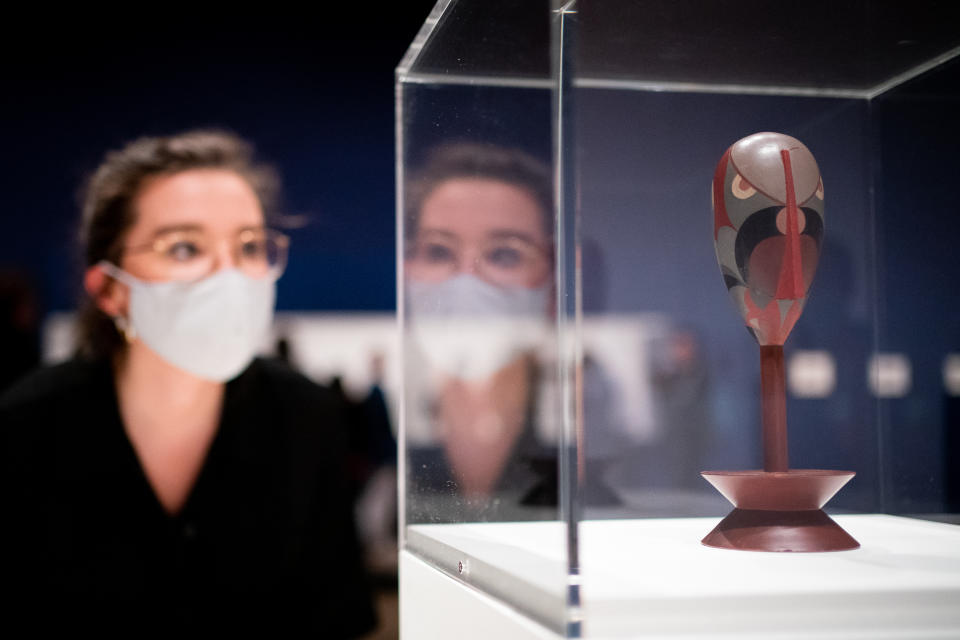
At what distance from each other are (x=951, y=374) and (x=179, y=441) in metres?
2.29

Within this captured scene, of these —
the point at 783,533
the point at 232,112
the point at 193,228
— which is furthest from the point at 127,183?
the point at 783,533

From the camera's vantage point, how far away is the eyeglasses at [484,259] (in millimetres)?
790

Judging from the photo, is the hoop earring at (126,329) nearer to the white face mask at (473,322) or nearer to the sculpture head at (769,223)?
the white face mask at (473,322)

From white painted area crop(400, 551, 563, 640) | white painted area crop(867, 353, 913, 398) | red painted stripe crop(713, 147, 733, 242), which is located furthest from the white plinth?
red painted stripe crop(713, 147, 733, 242)

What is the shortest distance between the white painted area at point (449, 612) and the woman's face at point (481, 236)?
0.27 metres

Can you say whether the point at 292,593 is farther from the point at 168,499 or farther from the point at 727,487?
the point at 727,487

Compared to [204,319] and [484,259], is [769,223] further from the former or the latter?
[204,319]

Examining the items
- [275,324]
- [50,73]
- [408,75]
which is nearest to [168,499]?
[275,324]

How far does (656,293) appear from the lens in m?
0.96

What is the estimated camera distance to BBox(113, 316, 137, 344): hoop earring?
9.14 feet

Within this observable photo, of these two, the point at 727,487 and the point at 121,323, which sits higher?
the point at 121,323

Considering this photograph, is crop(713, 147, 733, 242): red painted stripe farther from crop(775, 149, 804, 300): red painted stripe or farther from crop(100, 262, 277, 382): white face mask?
crop(100, 262, 277, 382): white face mask

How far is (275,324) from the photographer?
2.98 m

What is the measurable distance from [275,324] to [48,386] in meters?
0.70
